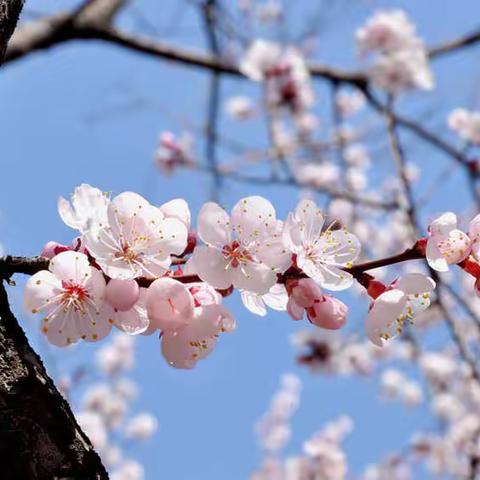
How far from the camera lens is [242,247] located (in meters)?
0.97

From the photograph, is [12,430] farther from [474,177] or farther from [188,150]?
[188,150]

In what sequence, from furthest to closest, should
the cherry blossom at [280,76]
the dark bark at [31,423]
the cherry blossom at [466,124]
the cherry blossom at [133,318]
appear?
1. the cherry blossom at [466,124]
2. the cherry blossom at [280,76]
3. the cherry blossom at [133,318]
4. the dark bark at [31,423]

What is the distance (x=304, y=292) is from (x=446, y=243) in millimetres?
225

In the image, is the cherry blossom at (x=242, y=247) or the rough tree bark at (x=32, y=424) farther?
the cherry blossom at (x=242, y=247)

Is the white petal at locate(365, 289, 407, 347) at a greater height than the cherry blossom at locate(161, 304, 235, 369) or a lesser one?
greater

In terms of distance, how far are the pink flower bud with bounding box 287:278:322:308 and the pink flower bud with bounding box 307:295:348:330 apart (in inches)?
1.0

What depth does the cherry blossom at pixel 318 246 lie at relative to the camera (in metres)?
0.93

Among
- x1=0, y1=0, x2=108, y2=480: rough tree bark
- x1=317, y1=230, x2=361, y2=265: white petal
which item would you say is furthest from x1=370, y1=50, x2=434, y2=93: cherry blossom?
x1=0, y1=0, x2=108, y2=480: rough tree bark

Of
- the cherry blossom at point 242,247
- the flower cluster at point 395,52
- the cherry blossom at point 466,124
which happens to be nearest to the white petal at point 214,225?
the cherry blossom at point 242,247

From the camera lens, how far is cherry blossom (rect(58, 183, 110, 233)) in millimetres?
928

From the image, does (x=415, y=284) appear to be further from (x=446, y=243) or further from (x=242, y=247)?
(x=242, y=247)

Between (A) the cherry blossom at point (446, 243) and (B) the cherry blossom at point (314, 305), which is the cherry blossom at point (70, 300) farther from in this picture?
(A) the cherry blossom at point (446, 243)

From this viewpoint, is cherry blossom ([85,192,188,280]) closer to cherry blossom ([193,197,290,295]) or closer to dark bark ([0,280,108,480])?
cherry blossom ([193,197,290,295])

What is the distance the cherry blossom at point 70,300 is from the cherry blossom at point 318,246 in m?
0.28
